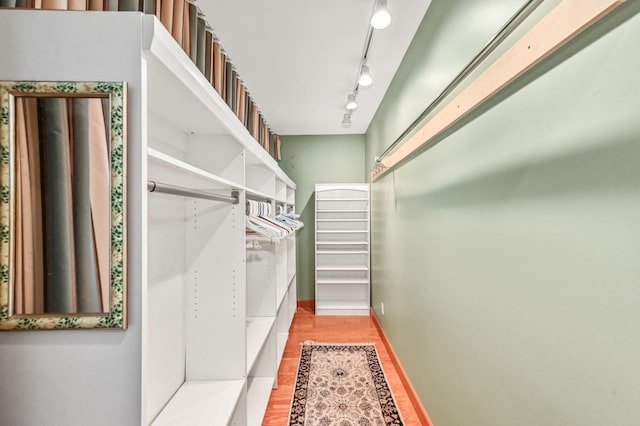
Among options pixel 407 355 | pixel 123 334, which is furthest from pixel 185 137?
pixel 407 355

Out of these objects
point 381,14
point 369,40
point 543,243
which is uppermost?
point 369,40

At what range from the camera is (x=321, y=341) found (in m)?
3.13

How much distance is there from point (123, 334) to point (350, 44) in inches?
85.5

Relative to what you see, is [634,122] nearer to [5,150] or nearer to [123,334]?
[123,334]

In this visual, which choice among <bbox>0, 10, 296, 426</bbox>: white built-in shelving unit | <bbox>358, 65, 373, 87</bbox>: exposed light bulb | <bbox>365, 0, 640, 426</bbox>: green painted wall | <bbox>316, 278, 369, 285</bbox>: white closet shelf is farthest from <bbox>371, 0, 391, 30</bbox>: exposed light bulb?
<bbox>316, 278, 369, 285</bbox>: white closet shelf

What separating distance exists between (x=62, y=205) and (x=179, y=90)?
505 millimetres

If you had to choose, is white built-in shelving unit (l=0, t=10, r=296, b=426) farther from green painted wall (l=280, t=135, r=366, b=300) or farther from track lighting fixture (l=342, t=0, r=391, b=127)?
green painted wall (l=280, t=135, r=366, b=300)

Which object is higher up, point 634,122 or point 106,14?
point 106,14

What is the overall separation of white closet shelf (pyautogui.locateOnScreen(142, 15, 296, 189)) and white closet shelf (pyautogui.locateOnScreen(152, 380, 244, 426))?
1.26m

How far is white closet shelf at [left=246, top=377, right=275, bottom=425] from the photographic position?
6.07ft

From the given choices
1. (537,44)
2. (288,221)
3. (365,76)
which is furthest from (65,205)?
(288,221)

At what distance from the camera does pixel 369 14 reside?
1761mm

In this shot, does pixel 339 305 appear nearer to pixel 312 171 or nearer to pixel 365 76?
pixel 312 171

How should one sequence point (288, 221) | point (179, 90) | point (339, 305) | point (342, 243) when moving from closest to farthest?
point (179, 90), point (288, 221), point (339, 305), point (342, 243)
